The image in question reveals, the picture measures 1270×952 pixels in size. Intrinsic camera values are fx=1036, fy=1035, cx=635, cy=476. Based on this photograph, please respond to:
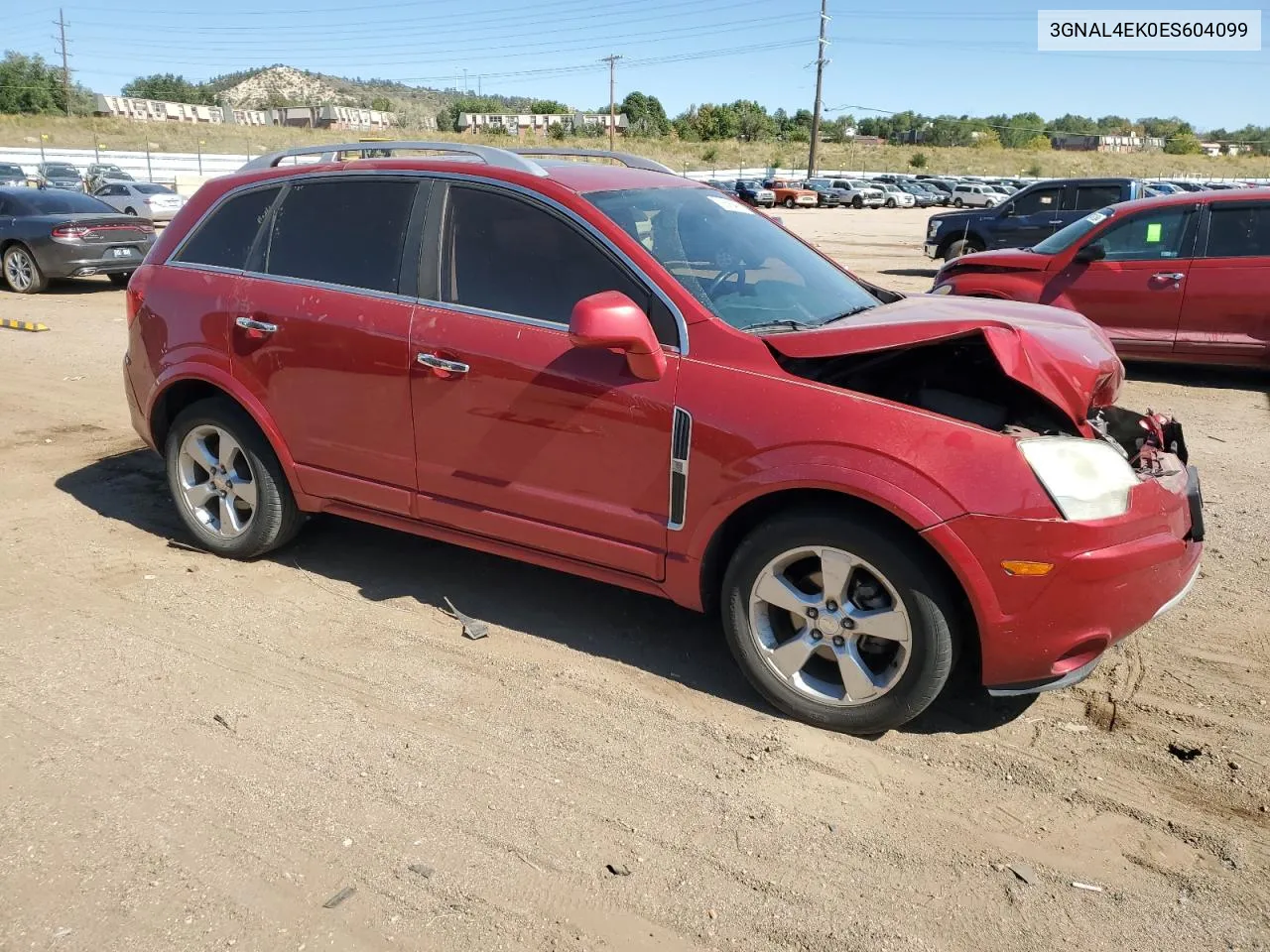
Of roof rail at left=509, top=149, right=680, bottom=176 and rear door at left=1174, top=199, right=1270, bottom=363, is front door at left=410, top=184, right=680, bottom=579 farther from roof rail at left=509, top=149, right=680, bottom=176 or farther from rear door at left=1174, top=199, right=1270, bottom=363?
rear door at left=1174, top=199, right=1270, bottom=363

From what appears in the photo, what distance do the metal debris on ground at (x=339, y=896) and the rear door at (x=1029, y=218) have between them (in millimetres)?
16933

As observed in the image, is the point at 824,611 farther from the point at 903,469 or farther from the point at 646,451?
the point at 646,451

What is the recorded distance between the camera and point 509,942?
8.52 ft

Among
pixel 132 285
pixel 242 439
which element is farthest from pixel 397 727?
pixel 132 285

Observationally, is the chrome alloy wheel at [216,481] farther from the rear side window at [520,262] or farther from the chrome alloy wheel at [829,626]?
the chrome alloy wheel at [829,626]

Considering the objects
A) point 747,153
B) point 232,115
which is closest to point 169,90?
point 232,115

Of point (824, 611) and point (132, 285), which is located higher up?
point (132, 285)

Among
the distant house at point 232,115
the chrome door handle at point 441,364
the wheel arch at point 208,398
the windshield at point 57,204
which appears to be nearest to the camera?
the chrome door handle at point 441,364

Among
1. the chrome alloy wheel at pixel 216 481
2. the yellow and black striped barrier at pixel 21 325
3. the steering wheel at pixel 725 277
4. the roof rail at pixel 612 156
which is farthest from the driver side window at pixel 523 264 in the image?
the yellow and black striped barrier at pixel 21 325

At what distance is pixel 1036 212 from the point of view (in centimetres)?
1769

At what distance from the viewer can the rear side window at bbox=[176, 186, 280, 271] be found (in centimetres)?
480

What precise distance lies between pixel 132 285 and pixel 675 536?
324 centimetres

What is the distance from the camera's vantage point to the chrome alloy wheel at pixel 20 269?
580 inches

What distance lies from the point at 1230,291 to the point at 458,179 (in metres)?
7.51
